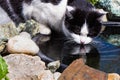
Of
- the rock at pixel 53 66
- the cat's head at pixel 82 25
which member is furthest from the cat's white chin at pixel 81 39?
the rock at pixel 53 66

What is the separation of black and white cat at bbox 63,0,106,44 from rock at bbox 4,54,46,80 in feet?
2.92

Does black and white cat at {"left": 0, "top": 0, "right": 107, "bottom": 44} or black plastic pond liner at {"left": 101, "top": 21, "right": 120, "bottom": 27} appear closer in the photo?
black and white cat at {"left": 0, "top": 0, "right": 107, "bottom": 44}

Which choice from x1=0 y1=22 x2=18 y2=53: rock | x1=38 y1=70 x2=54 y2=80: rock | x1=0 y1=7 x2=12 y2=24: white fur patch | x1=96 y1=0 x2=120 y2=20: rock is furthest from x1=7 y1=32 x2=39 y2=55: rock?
x1=96 y1=0 x2=120 y2=20: rock

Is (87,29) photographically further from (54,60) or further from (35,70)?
(35,70)

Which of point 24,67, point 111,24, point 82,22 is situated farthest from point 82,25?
point 24,67

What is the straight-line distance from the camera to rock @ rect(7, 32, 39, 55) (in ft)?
11.9

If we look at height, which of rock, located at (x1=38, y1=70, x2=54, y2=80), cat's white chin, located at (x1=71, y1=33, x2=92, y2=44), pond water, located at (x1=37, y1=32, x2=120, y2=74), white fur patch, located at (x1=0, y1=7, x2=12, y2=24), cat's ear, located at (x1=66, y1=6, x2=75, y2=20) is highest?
cat's ear, located at (x1=66, y1=6, x2=75, y2=20)

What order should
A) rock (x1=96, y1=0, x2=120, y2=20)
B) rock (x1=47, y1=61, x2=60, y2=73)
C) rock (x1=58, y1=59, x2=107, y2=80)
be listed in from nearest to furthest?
rock (x1=58, y1=59, x2=107, y2=80)
rock (x1=47, y1=61, x2=60, y2=73)
rock (x1=96, y1=0, x2=120, y2=20)

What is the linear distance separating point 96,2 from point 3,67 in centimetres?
279

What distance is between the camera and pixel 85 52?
4.11 m

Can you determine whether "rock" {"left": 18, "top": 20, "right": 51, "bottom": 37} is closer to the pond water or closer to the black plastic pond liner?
the pond water

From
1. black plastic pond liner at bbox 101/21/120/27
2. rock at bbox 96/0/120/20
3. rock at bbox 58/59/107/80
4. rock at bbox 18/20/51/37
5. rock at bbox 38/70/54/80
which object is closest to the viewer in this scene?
rock at bbox 58/59/107/80

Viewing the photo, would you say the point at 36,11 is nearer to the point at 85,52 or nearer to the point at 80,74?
the point at 85,52

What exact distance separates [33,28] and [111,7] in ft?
4.31
